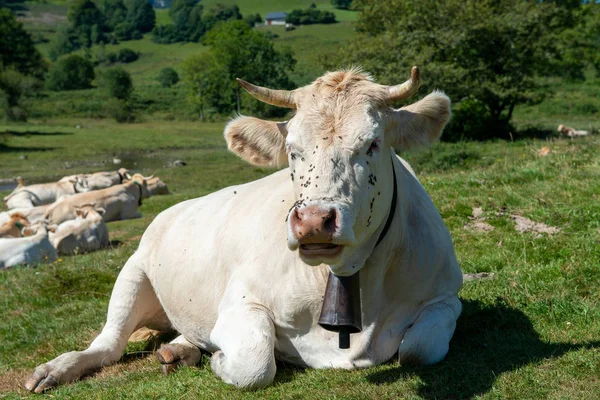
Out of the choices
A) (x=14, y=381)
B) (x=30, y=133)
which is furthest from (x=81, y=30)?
(x=14, y=381)

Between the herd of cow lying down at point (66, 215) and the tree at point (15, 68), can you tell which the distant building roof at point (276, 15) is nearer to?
the tree at point (15, 68)

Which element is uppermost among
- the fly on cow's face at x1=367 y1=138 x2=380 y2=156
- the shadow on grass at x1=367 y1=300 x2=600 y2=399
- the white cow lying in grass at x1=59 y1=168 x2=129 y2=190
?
the fly on cow's face at x1=367 y1=138 x2=380 y2=156

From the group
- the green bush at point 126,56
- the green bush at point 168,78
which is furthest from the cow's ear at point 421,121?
the green bush at point 126,56

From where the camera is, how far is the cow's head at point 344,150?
454 centimetres

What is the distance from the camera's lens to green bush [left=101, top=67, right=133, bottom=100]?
85.3 meters

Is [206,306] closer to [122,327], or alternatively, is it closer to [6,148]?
[122,327]

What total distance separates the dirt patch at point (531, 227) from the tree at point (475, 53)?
23936 millimetres

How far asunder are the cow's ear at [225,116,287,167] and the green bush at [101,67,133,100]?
8136 cm

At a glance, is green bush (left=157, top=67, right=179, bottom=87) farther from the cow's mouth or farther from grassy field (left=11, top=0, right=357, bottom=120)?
the cow's mouth

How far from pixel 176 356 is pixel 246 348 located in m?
1.04

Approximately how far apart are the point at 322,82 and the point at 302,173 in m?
0.80

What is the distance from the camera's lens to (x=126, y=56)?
144 meters

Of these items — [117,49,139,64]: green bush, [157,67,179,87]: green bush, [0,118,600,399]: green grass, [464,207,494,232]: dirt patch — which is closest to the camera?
[0,118,600,399]: green grass

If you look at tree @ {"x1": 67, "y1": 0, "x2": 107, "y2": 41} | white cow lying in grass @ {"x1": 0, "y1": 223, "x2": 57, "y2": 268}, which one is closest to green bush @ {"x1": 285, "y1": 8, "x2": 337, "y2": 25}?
tree @ {"x1": 67, "y1": 0, "x2": 107, "y2": 41}
